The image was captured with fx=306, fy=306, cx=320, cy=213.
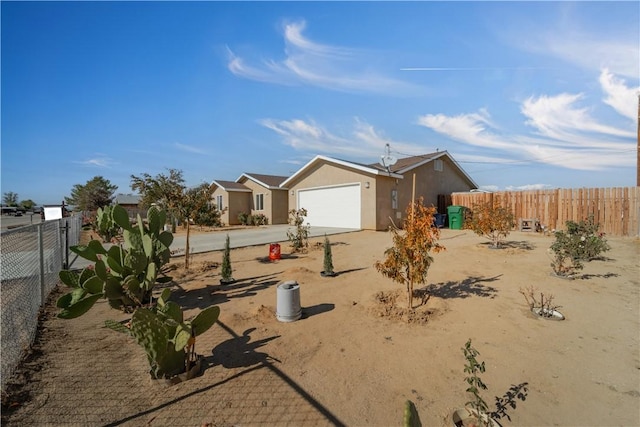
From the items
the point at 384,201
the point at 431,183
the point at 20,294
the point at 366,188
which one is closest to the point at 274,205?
the point at 366,188

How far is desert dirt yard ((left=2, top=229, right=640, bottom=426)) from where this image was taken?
2643mm

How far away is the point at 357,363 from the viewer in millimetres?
3416

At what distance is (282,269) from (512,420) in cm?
603

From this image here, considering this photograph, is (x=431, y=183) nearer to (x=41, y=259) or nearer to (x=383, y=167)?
(x=383, y=167)

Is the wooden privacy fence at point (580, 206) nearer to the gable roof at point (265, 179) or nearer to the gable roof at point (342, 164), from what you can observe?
the gable roof at point (342, 164)

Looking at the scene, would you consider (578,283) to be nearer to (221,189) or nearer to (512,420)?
(512,420)

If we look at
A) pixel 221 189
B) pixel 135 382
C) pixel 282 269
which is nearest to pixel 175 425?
pixel 135 382

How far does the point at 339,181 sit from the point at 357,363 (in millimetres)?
Answer: 15621

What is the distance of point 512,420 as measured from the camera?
8.32 ft

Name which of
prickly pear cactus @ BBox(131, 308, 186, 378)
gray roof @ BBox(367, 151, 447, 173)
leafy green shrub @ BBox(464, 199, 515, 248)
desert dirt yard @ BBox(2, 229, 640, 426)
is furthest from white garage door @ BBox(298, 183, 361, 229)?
prickly pear cactus @ BBox(131, 308, 186, 378)

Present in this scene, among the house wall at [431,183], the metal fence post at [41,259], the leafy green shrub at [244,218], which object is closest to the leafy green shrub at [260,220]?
the leafy green shrub at [244,218]

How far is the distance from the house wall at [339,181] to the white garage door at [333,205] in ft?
0.95

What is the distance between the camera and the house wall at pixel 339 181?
54.5ft

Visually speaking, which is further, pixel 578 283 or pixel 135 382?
pixel 578 283
